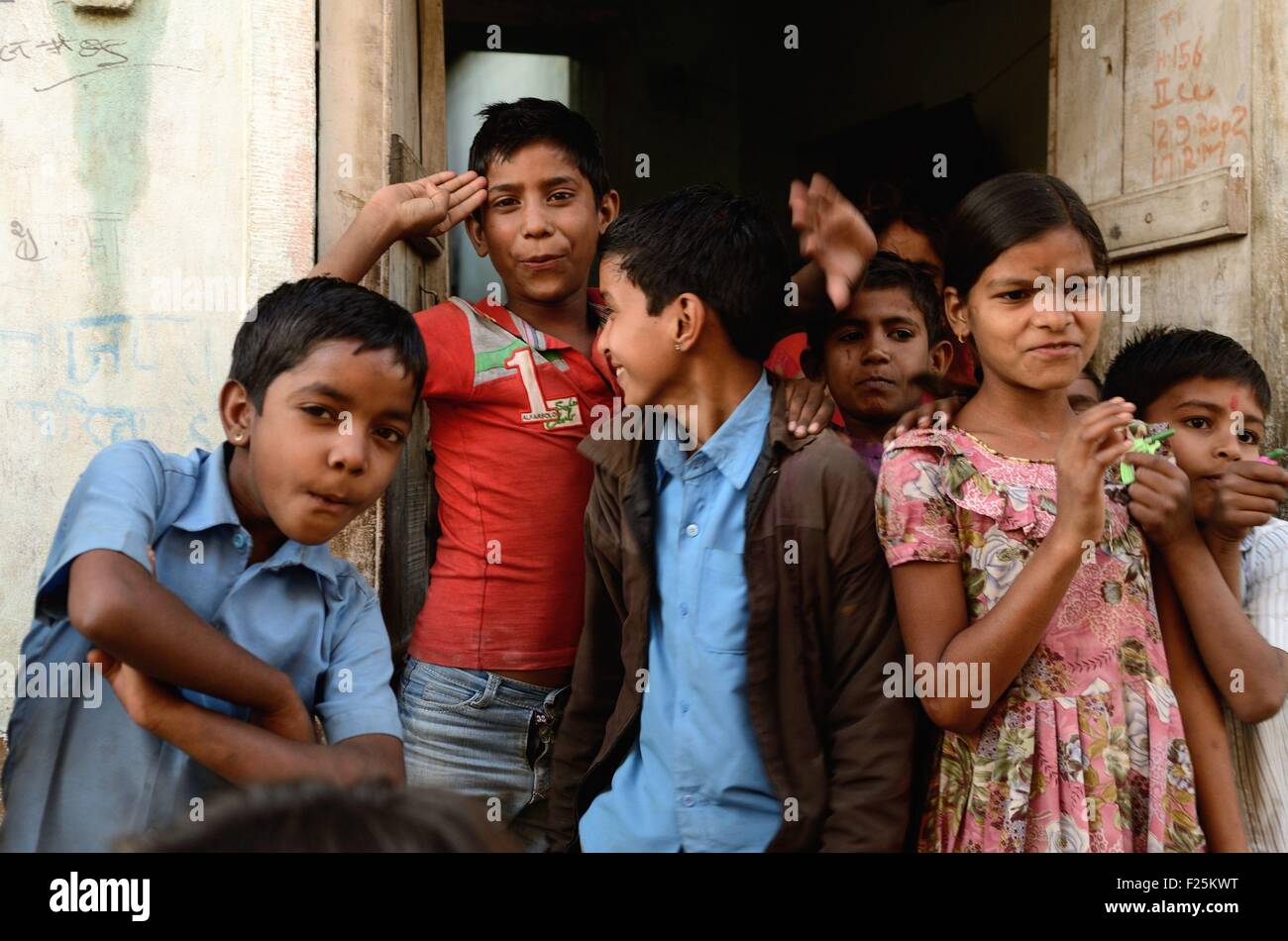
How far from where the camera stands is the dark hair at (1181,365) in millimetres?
2354

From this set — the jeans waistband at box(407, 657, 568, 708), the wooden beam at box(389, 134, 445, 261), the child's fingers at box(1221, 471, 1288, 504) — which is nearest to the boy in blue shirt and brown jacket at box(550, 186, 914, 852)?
the jeans waistband at box(407, 657, 568, 708)

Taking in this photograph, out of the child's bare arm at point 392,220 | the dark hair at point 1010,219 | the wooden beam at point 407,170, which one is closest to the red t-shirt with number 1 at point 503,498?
the child's bare arm at point 392,220

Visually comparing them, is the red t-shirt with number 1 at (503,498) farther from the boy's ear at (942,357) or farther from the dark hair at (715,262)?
the boy's ear at (942,357)

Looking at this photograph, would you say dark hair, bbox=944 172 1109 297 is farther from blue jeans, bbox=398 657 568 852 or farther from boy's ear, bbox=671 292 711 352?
blue jeans, bbox=398 657 568 852

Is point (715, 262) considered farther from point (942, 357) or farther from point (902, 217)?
point (902, 217)

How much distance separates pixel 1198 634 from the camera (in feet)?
6.73

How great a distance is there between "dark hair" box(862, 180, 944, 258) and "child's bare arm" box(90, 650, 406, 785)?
85.0 inches

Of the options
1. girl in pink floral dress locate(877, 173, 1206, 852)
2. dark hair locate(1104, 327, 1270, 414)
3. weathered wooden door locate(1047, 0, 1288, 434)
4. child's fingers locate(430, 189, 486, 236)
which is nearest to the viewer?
girl in pink floral dress locate(877, 173, 1206, 852)

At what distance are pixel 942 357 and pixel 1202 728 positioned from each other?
1201 millimetres

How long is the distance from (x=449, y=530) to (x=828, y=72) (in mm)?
5381

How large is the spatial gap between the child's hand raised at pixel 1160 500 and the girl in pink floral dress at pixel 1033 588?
0.12 ft

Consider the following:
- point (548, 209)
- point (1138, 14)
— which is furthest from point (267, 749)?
point (1138, 14)

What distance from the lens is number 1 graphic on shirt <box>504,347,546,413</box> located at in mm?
2531
